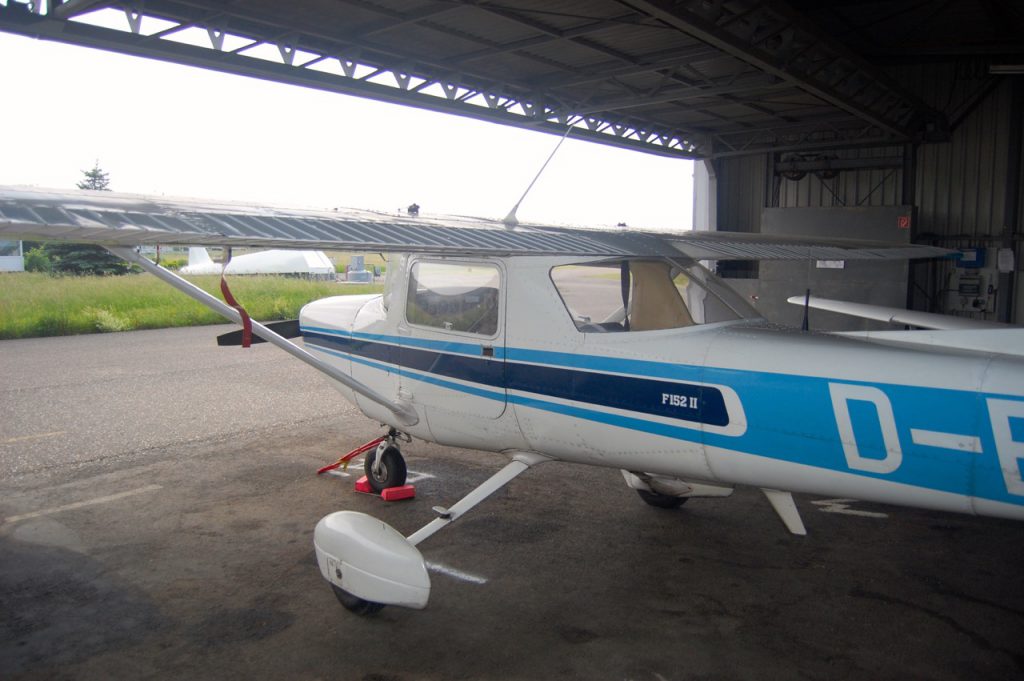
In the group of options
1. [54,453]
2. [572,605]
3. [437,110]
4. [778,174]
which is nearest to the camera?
[572,605]

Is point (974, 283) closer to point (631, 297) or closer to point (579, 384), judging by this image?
point (631, 297)

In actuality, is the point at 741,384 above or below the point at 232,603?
above

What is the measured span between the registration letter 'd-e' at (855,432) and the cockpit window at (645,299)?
948 mm

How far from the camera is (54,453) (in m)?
7.02

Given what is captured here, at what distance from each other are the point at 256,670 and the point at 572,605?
1.62m

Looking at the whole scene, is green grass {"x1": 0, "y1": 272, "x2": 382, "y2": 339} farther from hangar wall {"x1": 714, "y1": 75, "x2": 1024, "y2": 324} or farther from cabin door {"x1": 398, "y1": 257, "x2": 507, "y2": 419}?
cabin door {"x1": 398, "y1": 257, "x2": 507, "y2": 419}

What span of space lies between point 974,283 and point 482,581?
34.3 feet

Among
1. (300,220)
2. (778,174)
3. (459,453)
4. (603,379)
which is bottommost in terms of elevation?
(459,453)

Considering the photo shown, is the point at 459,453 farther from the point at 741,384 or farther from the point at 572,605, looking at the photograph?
the point at 741,384

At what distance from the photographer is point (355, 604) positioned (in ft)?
13.1

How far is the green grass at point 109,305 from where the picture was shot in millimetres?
16516

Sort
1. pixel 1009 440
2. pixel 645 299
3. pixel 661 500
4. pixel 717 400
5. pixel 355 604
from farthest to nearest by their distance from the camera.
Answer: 1. pixel 661 500
2. pixel 645 299
3. pixel 355 604
4. pixel 717 400
5. pixel 1009 440

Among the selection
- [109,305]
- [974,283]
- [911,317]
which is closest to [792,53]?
[911,317]

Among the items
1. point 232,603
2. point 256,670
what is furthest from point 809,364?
point 232,603
